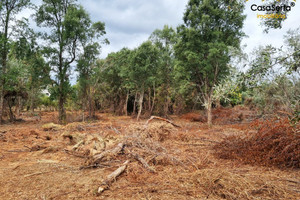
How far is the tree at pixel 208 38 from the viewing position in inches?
549

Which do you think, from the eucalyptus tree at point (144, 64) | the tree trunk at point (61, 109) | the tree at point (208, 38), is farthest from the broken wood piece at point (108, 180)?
the eucalyptus tree at point (144, 64)

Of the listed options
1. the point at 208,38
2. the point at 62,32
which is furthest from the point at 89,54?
the point at 208,38

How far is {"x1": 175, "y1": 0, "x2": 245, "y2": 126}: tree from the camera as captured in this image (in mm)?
13938

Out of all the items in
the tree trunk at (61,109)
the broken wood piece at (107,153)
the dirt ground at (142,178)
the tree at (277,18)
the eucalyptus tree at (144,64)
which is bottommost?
the dirt ground at (142,178)

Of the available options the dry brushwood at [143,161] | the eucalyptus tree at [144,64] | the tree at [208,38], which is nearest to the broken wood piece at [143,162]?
the dry brushwood at [143,161]

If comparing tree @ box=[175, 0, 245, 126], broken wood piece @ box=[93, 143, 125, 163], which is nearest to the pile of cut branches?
broken wood piece @ box=[93, 143, 125, 163]

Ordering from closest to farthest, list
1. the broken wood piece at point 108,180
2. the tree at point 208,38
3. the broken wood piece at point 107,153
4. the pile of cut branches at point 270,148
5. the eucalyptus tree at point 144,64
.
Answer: the broken wood piece at point 108,180
the pile of cut branches at point 270,148
the broken wood piece at point 107,153
the tree at point 208,38
the eucalyptus tree at point 144,64

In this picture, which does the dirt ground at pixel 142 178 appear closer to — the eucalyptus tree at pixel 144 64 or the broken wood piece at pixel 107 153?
the broken wood piece at pixel 107 153

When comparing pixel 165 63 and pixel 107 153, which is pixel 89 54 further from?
pixel 107 153

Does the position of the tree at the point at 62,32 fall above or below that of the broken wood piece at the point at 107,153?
above

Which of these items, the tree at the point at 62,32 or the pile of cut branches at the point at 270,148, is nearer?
the pile of cut branches at the point at 270,148

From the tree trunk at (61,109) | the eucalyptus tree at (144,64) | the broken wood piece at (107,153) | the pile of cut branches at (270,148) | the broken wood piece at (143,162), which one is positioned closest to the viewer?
the broken wood piece at (143,162)

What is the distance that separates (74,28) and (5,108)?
10035mm

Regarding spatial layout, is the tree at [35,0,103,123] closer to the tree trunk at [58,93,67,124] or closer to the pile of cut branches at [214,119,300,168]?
the tree trunk at [58,93,67,124]
